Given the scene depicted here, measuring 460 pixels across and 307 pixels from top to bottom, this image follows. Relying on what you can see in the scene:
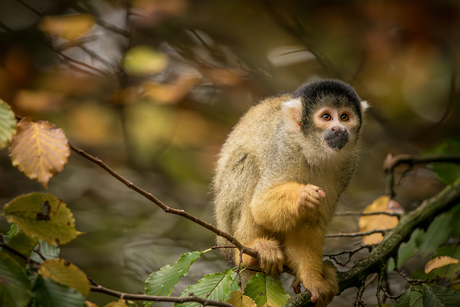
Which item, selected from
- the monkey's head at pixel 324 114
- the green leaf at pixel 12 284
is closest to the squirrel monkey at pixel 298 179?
the monkey's head at pixel 324 114

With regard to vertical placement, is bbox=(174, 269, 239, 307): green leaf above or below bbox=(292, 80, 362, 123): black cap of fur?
below

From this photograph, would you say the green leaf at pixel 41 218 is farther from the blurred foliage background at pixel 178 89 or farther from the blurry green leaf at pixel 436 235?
the blurred foliage background at pixel 178 89

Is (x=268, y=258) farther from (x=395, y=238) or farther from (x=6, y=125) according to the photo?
(x=6, y=125)

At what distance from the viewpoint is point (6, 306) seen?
1.08 meters

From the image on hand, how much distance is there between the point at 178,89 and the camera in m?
4.53

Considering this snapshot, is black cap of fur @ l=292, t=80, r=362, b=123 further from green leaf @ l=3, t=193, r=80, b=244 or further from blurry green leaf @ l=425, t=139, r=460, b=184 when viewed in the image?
green leaf @ l=3, t=193, r=80, b=244

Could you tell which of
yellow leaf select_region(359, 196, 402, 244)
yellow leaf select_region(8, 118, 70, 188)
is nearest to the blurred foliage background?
yellow leaf select_region(359, 196, 402, 244)

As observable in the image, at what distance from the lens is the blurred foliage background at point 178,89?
4.29 meters

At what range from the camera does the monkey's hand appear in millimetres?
2312

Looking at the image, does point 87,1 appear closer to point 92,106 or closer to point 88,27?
point 88,27

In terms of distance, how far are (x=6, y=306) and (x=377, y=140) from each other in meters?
4.27

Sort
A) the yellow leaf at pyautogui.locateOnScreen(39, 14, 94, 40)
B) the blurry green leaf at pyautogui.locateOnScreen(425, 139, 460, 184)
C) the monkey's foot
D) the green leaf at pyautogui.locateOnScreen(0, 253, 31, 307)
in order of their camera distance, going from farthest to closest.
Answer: the yellow leaf at pyautogui.locateOnScreen(39, 14, 94, 40) < the blurry green leaf at pyautogui.locateOnScreen(425, 139, 460, 184) < the monkey's foot < the green leaf at pyautogui.locateOnScreen(0, 253, 31, 307)

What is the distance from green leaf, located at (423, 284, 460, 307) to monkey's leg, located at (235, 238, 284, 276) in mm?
798

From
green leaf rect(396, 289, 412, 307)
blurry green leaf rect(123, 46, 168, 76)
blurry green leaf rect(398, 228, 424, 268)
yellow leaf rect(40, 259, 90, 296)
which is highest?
blurry green leaf rect(123, 46, 168, 76)
